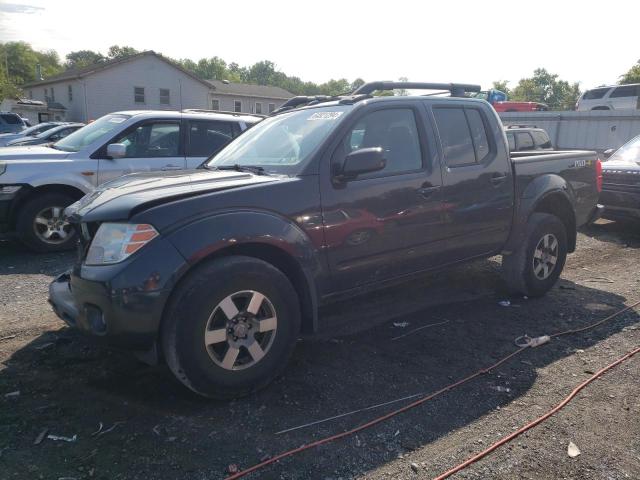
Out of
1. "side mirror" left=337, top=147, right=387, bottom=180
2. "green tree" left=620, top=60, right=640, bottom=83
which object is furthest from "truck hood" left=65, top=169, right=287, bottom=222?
"green tree" left=620, top=60, right=640, bottom=83

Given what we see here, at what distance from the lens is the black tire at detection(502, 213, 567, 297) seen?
5.12 metres

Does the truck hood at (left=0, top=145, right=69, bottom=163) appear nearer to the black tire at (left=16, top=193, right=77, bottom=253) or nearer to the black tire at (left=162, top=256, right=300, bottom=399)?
the black tire at (left=16, top=193, right=77, bottom=253)

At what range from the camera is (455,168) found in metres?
4.43

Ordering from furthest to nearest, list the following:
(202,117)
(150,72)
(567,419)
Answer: (150,72), (202,117), (567,419)

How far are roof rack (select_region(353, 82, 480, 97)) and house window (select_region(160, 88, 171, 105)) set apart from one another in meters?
39.2

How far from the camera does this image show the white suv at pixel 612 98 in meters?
24.5

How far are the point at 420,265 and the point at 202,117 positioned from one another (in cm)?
469

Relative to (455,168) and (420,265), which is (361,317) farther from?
(455,168)

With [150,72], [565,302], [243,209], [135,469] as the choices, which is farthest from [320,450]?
[150,72]

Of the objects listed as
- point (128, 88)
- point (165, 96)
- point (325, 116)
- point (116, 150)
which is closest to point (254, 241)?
point (325, 116)

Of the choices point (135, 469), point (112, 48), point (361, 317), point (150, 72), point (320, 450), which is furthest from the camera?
point (112, 48)

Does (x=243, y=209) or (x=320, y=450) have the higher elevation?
(x=243, y=209)

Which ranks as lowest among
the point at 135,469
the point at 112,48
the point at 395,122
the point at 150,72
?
the point at 135,469

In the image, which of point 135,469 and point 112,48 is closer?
point 135,469
